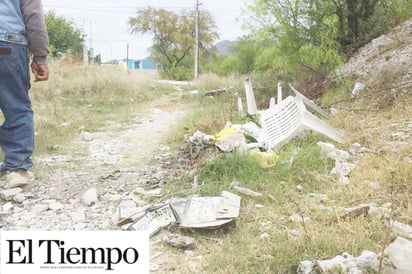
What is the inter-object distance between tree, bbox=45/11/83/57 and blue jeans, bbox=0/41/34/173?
84.8ft

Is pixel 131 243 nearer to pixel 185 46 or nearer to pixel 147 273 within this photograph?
pixel 147 273

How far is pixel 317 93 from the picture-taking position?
20.5ft

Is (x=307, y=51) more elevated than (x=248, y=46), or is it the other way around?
(x=248, y=46)

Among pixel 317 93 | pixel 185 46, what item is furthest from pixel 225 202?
pixel 185 46

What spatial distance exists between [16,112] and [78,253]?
5.05 feet

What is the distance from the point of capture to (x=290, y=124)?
387 cm

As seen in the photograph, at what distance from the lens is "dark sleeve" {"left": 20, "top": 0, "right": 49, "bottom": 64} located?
288 centimetres

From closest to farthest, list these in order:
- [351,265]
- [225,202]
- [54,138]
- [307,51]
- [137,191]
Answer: [351,265] < [225,202] < [137,191] < [54,138] < [307,51]

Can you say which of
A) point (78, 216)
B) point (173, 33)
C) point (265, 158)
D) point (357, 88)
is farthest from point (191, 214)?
point (173, 33)

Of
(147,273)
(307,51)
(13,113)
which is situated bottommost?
(147,273)

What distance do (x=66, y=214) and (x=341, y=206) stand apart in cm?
165

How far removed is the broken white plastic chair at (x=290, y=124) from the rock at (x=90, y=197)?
160 centimetres

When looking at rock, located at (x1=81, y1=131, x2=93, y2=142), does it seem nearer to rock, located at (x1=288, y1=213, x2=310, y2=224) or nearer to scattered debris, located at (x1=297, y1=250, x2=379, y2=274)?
rock, located at (x1=288, y1=213, x2=310, y2=224)

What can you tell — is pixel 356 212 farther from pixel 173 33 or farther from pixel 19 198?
pixel 173 33
